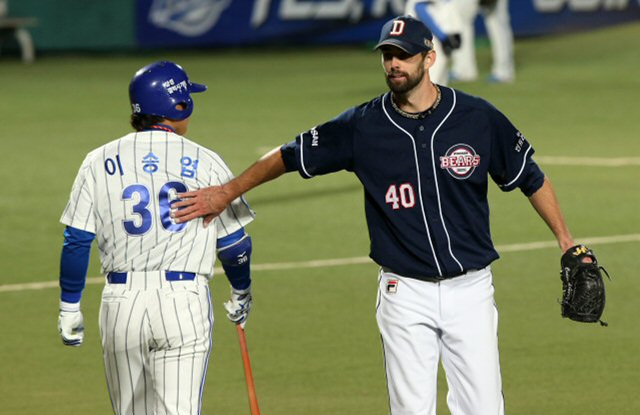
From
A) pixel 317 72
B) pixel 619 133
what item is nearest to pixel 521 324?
pixel 619 133

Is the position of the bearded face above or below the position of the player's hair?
above

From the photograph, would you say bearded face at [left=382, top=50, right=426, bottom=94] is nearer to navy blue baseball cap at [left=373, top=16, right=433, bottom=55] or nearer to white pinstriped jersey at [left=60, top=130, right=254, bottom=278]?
navy blue baseball cap at [left=373, top=16, right=433, bottom=55]

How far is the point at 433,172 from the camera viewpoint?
5.74m

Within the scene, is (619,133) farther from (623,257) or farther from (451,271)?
(451,271)

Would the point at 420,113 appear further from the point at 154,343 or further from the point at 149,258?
the point at 154,343

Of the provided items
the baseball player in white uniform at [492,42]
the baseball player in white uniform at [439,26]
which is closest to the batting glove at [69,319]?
the baseball player in white uniform at [439,26]

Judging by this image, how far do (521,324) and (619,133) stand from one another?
8.81m

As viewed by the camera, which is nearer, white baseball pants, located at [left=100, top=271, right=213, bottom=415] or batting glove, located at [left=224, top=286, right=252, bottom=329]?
white baseball pants, located at [left=100, top=271, right=213, bottom=415]

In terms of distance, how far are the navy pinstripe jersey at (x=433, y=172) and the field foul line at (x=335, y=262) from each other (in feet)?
16.1

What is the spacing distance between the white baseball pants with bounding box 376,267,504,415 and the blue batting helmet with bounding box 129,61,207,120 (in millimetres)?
1228

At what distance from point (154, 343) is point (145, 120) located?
3.18ft

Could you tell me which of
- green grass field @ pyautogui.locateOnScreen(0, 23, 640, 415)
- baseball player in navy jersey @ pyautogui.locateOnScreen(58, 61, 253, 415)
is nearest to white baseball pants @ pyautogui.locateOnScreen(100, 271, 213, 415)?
baseball player in navy jersey @ pyautogui.locateOnScreen(58, 61, 253, 415)

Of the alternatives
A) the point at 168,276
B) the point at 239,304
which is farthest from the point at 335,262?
the point at 168,276

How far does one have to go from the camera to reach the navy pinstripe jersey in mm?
5734
